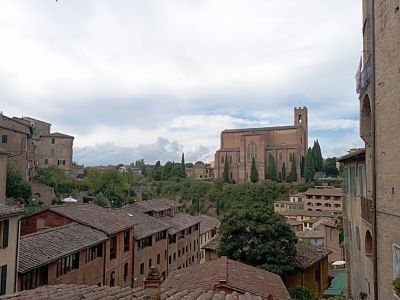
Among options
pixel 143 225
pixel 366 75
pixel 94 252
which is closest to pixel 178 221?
pixel 143 225

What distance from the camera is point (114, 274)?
25469 mm

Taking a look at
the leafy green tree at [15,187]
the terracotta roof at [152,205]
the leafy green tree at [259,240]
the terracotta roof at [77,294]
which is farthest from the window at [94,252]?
the leafy green tree at [15,187]

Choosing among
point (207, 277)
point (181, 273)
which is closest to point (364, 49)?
point (207, 277)

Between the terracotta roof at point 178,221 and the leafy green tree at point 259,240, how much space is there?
9.25m

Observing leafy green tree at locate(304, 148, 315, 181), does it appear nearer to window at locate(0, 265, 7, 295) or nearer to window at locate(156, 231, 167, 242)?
window at locate(156, 231, 167, 242)

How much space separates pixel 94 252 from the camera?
2309cm

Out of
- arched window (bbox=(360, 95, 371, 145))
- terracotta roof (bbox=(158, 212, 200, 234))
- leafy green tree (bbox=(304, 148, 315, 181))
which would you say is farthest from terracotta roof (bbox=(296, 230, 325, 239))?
leafy green tree (bbox=(304, 148, 315, 181))

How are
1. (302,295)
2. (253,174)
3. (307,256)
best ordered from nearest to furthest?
(302,295), (307,256), (253,174)

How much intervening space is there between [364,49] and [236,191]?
74169 mm

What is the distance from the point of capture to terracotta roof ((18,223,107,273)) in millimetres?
17703

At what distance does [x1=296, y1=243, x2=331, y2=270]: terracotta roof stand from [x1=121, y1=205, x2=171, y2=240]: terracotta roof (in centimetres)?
1113

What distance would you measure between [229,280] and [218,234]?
626 inches

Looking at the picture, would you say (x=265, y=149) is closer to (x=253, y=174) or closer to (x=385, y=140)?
(x=253, y=174)

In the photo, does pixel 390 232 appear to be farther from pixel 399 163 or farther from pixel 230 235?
pixel 230 235
